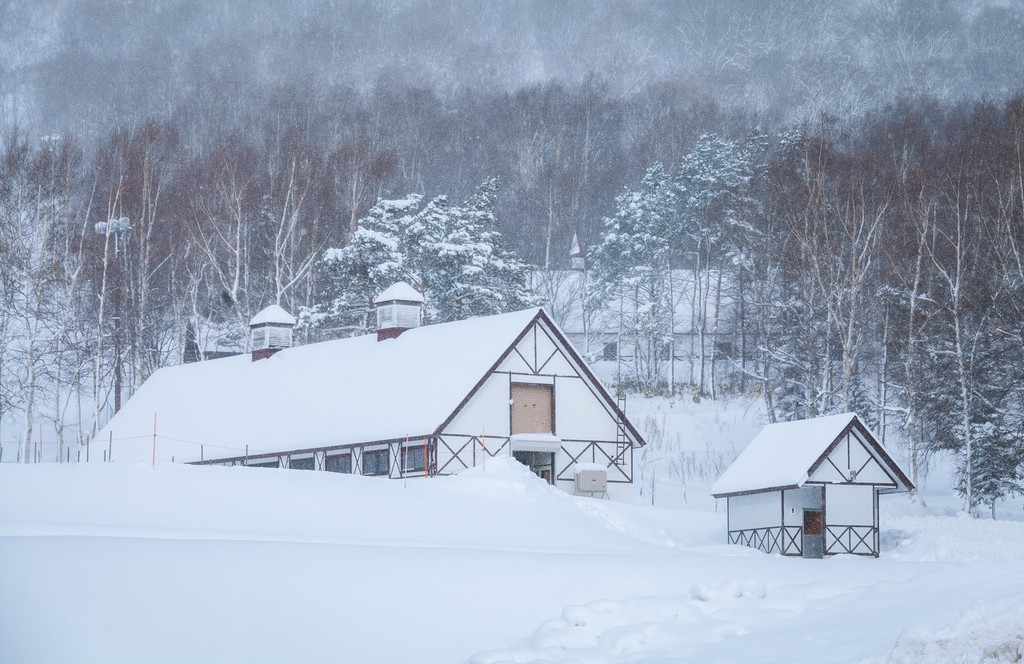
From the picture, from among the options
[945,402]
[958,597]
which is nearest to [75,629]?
[958,597]

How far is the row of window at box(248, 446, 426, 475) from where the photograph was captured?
3475 cm

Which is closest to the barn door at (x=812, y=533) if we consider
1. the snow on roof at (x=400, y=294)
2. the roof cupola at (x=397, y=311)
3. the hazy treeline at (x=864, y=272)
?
the hazy treeline at (x=864, y=272)

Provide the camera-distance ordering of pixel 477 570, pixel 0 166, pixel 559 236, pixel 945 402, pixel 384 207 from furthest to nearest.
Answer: pixel 559 236 < pixel 384 207 < pixel 0 166 < pixel 945 402 < pixel 477 570

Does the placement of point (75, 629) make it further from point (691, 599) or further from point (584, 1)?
point (584, 1)

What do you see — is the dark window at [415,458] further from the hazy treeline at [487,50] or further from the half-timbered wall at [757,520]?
the hazy treeline at [487,50]

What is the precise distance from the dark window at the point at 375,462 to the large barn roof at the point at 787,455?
30.9 ft

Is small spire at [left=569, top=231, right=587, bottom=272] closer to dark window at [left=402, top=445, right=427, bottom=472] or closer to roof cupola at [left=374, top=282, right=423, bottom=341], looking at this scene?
roof cupola at [left=374, top=282, right=423, bottom=341]

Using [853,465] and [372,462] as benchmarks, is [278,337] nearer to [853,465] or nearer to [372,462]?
[372,462]

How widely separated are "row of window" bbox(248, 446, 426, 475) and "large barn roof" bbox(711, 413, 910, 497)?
8.37 m

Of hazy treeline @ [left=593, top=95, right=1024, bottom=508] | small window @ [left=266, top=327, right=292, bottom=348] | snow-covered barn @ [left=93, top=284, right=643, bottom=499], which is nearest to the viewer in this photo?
snow-covered barn @ [left=93, top=284, right=643, bottom=499]

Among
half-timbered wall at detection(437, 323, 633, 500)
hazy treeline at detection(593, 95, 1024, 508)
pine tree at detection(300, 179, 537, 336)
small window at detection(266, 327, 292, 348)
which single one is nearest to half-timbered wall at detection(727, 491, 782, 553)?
half-timbered wall at detection(437, 323, 633, 500)

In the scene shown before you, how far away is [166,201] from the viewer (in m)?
59.5

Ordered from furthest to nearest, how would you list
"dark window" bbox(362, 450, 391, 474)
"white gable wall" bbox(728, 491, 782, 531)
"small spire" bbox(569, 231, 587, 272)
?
"small spire" bbox(569, 231, 587, 272), "dark window" bbox(362, 450, 391, 474), "white gable wall" bbox(728, 491, 782, 531)

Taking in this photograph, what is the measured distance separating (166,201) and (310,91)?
78.7 feet
